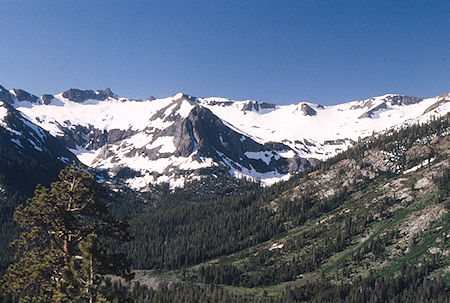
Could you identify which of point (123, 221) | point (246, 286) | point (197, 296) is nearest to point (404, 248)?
point (246, 286)

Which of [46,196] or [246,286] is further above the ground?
[46,196]

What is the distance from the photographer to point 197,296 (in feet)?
520

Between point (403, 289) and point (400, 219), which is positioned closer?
point (403, 289)

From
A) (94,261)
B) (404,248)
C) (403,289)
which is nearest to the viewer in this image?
(94,261)

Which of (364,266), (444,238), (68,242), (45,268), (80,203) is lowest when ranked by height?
(364,266)

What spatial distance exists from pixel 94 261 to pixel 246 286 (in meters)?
181

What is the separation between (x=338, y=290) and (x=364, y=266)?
3200 cm

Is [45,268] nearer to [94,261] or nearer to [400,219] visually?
[94,261]

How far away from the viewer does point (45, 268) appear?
21438 millimetres

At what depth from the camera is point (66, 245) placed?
23.2 meters

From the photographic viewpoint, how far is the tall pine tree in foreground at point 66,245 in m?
20.2

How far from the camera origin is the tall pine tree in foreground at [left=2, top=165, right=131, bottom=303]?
66.3 feet

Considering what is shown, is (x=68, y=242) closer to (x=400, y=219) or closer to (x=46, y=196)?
(x=46, y=196)

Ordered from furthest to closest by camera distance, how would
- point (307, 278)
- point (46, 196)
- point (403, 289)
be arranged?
point (307, 278)
point (403, 289)
point (46, 196)
